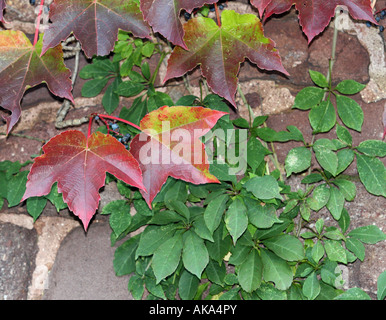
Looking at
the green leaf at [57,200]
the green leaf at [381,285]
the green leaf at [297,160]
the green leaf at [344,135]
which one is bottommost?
the green leaf at [381,285]

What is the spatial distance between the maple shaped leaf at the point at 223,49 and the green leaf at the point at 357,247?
0.49 meters

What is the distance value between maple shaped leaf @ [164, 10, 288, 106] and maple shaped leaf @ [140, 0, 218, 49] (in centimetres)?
11

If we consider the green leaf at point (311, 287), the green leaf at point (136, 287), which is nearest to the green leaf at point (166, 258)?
the green leaf at point (136, 287)

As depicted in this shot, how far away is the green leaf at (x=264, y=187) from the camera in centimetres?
116

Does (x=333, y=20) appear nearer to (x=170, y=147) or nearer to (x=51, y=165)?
(x=170, y=147)

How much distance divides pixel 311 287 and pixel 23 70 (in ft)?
2.89

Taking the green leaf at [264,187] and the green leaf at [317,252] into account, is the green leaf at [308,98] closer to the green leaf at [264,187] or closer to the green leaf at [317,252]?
the green leaf at [264,187]

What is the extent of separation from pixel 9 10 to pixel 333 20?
938 millimetres

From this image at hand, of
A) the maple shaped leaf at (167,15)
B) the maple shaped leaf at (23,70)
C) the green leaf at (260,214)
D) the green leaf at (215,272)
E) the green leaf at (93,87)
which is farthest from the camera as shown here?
the green leaf at (93,87)

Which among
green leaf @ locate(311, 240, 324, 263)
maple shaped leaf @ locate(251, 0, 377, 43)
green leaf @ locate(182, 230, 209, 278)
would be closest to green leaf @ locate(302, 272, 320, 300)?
green leaf @ locate(311, 240, 324, 263)

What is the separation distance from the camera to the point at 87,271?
139 cm

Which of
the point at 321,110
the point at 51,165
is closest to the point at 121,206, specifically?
the point at 51,165

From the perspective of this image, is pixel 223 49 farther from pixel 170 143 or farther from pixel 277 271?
pixel 277 271

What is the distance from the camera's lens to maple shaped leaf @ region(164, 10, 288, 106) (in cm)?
107
